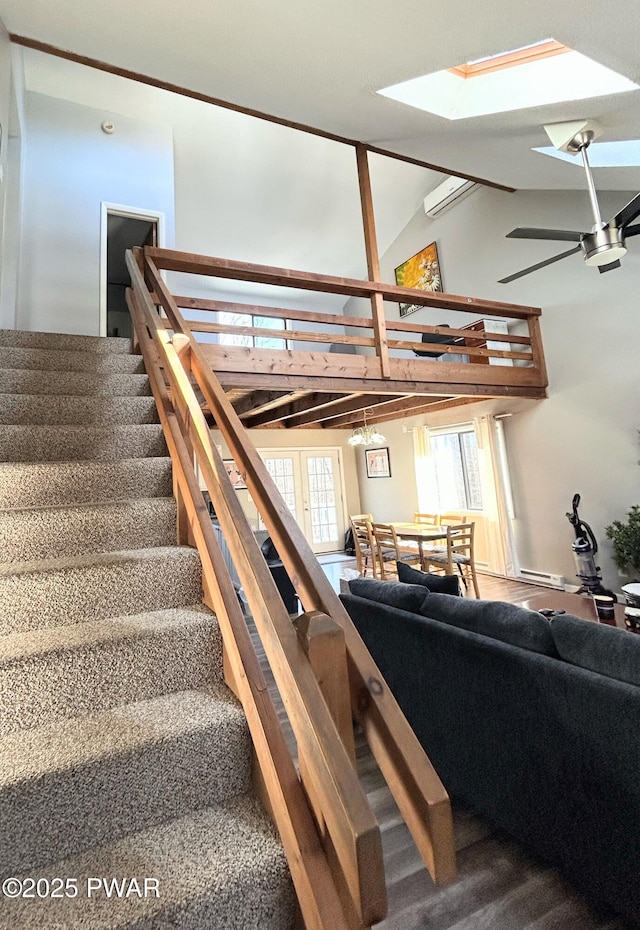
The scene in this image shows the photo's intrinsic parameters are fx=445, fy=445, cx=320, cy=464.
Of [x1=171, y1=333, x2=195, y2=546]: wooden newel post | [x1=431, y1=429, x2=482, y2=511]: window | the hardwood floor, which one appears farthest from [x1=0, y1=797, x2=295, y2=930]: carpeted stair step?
[x1=431, y1=429, x2=482, y2=511]: window

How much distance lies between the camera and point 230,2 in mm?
2164

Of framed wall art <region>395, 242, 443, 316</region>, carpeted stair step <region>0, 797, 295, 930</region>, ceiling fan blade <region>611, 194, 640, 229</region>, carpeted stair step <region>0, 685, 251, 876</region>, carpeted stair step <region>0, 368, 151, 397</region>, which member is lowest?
carpeted stair step <region>0, 797, 295, 930</region>

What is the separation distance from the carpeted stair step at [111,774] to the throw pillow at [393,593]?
4.06ft

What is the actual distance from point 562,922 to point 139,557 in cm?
179

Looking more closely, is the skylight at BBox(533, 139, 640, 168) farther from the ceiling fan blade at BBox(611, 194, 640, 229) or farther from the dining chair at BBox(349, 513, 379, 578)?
the dining chair at BBox(349, 513, 379, 578)

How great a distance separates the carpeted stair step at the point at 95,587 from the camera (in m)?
1.37

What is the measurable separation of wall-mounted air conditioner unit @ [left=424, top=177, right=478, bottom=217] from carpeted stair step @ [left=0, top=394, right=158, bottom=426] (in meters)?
5.44

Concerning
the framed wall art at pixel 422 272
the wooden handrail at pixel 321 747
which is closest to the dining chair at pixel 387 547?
the framed wall art at pixel 422 272

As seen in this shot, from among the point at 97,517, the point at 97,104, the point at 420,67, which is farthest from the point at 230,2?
the point at 97,104

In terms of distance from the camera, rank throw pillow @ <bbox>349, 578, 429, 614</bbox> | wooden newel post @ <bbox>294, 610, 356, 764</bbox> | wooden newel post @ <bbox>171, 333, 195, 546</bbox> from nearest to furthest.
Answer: wooden newel post @ <bbox>294, 610, 356, 764</bbox>, wooden newel post @ <bbox>171, 333, 195, 546</bbox>, throw pillow @ <bbox>349, 578, 429, 614</bbox>

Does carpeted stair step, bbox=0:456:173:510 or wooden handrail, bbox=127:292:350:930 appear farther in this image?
carpeted stair step, bbox=0:456:173:510

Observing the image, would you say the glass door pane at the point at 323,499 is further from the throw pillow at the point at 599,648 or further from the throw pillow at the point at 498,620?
the throw pillow at the point at 599,648

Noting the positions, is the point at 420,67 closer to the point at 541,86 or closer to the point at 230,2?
the point at 541,86

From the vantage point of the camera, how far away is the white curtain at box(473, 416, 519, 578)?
18.5 ft
